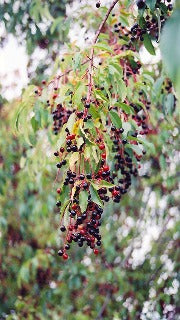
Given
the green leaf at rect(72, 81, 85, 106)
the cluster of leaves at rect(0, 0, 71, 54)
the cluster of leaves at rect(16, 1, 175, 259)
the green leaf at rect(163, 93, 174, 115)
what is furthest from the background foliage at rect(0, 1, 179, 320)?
the green leaf at rect(72, 81, 85, 106)

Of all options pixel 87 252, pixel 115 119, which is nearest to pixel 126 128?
pixel 115 119

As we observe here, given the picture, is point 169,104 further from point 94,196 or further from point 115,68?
point 94,196

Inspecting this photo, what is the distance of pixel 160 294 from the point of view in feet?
13.5

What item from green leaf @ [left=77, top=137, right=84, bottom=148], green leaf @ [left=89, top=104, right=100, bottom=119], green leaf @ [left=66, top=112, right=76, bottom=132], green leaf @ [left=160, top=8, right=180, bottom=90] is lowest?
green leaf @ [left=160, top=8, right=180, bottom=90]

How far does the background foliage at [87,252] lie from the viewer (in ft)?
13.9

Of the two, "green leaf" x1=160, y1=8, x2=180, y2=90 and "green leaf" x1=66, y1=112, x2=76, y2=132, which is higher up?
"green leaf" x1=66, y1=112, x2=76, y2=132

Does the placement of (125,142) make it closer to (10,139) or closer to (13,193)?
A: (10,139)

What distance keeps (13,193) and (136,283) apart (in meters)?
1.58

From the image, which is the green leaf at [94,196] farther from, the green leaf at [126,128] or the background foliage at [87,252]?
the background foliage at [87,252]

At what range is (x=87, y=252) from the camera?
5.52 m

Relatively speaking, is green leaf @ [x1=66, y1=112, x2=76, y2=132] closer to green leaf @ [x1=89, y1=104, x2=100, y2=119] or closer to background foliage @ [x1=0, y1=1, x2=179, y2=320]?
green leaf @ [x1=89, y1=104, x2=100, y2=119]

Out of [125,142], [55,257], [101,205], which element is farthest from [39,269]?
[101,205]

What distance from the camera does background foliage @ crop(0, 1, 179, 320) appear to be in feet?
13.9

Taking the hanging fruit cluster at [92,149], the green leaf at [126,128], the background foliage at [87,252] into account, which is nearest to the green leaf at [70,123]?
the hanging fruit cluster at [92,149]
